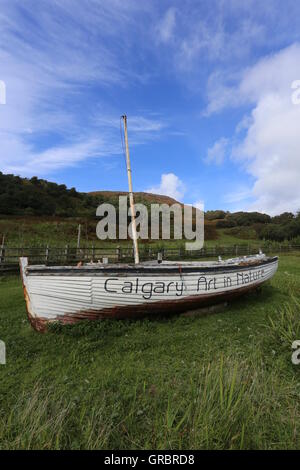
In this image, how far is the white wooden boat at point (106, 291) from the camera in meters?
5.50

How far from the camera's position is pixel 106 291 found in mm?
5574

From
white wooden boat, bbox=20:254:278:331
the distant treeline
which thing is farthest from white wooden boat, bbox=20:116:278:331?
the distant treeline

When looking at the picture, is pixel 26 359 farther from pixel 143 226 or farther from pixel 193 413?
pixel 143 226

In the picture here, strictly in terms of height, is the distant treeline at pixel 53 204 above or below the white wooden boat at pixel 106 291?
above

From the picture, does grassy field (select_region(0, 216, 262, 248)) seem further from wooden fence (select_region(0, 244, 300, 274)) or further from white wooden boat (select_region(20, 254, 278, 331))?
white wooden boat (select_region(20, 254, 278, 331))

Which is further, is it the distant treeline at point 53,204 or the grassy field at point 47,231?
the distant treeline at point 53,204

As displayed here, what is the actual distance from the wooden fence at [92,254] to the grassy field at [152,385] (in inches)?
349

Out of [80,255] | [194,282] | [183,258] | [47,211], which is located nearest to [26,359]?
[194,282]

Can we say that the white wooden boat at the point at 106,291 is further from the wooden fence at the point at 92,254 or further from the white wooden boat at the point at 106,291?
the wooden fence at the point at 92,254

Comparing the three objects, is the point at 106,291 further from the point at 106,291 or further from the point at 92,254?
the point at 92,254

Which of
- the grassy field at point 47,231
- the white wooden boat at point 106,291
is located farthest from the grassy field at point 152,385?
the grassy field at point 47,231

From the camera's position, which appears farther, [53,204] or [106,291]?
[53,204]

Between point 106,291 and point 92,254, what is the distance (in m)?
13.1

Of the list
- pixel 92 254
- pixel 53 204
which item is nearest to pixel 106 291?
pixel 92 254
